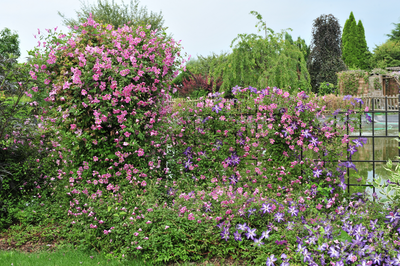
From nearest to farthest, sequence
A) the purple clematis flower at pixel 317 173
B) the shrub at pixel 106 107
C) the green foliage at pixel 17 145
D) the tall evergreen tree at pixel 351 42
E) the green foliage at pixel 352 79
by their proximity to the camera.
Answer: the shrub at pixel 106 107, the purple clematis flower at pixel 317 173, the green foliage at pixel 17 145, the green foliage at pixel 352 79, the tall evergreen tree at pixel 351 42

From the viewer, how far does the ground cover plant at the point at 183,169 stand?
2.76m

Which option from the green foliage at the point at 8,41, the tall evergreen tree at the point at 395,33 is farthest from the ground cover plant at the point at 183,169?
the tall evergreen tree at the point at 395,33

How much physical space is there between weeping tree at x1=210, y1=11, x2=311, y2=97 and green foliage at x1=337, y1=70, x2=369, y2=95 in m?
8.77

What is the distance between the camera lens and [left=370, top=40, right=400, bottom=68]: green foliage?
27.5 m

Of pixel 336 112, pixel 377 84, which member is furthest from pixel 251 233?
pixel 377 84

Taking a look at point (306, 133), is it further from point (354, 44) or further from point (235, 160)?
point (354, 44)

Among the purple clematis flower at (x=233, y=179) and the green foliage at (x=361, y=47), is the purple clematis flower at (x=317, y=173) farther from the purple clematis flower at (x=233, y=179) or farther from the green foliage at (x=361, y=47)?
the green foliage at (x=361, y=47)

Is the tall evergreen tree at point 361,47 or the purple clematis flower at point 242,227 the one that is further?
the tall evergreen tree at point 361,47

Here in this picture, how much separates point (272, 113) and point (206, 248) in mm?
1935

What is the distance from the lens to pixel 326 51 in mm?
23094

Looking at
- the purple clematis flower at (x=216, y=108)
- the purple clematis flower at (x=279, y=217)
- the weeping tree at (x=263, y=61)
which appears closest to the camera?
the purple clematis flower at (x=279, y=217)

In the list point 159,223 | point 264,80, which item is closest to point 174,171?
point 159,223

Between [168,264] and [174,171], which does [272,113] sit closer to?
[174,171]

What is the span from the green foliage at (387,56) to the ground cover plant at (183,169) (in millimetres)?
28152
